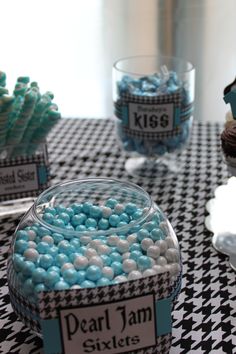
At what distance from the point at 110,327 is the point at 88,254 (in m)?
0.10

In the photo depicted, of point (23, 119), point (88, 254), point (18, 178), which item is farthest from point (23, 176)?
point (88, 254)

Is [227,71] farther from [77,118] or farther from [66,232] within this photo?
[66,232]

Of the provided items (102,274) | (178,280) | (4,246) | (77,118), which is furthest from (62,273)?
(77,118)

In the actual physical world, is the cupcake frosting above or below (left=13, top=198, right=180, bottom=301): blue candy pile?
above

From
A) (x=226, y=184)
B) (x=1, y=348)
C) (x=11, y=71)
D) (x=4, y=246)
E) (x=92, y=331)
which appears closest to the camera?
Result: (x=92, y=331)

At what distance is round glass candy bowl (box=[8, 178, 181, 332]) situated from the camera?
76 cm

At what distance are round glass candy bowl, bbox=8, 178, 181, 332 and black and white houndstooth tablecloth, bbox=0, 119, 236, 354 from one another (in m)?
0.09

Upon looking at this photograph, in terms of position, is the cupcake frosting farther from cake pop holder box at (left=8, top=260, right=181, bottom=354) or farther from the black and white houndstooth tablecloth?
cake pop holder box at (left=8, top=260, right=181, bottom=354)

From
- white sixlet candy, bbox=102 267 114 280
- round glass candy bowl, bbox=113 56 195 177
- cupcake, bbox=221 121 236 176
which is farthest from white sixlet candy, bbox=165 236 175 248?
round glass candy bowl, bbox=113 56 195 177

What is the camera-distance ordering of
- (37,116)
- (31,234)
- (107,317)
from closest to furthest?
(107,317) → (31,234) → (37,116)

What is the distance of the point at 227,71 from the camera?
2631 millimetres

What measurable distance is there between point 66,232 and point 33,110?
37 centimetres

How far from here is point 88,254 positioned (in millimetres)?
779

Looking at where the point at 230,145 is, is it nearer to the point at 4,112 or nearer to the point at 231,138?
the point at 231,138
